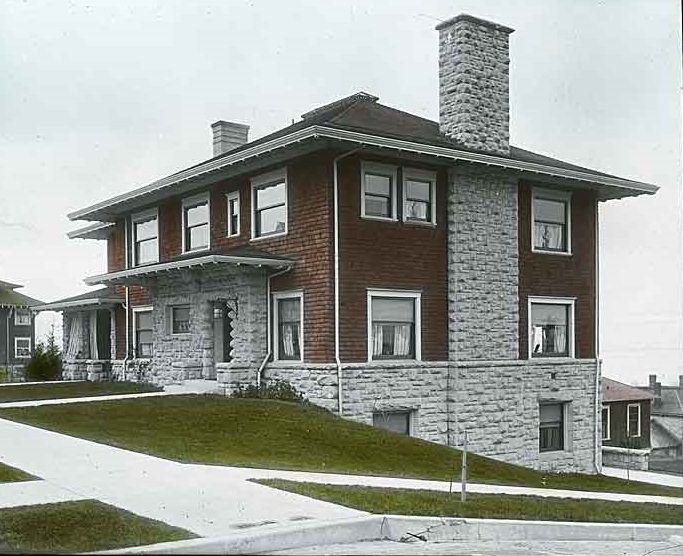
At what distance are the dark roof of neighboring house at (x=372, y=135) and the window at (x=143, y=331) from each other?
11.0 feet

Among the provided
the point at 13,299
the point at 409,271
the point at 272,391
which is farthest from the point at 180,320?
the point at 13,299

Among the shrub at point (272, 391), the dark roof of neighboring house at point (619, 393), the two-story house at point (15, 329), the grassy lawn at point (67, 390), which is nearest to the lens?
the shrub at point (272, 391)

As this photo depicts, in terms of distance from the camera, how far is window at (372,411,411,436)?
21.0 metres

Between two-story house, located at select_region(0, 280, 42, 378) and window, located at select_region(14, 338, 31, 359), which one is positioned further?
window, located at select_region(14, 338, 31, 359)

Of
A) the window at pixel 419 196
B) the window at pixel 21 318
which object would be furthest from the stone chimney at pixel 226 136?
the window at pixel 21 318

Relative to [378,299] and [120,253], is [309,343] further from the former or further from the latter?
[120,253]

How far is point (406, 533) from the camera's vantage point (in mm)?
9289

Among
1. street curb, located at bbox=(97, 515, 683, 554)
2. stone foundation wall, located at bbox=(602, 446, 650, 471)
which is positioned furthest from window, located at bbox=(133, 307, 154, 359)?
street curb, located at bbox=(97, 515, 683, 554)

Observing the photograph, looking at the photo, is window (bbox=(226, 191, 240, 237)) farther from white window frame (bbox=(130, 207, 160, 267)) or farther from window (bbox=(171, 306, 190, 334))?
white window frame (bbox=(130, 207, 160, 267))

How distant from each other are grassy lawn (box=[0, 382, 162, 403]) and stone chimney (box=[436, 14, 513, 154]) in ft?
34.0

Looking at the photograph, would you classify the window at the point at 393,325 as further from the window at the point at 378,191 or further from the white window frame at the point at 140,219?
the white window frame at the point at 140,219

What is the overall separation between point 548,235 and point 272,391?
8.58 m

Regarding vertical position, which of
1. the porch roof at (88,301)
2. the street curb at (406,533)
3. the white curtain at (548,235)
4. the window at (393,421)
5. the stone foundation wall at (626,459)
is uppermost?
the white curtain at (548,235)

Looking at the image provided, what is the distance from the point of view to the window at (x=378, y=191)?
69.3ft
